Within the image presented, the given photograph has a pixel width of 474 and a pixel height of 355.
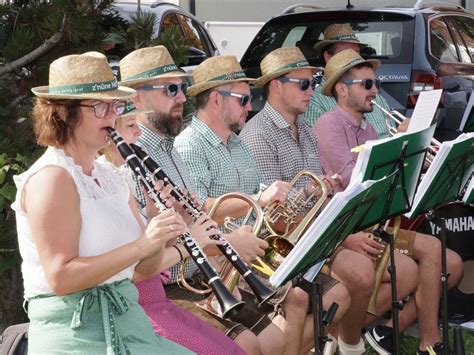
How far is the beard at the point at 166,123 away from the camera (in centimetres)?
461

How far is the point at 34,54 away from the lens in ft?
15.8

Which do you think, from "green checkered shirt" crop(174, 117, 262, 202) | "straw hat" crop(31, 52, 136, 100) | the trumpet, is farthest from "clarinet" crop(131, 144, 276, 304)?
the trumpet

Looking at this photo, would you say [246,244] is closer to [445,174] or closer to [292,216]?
[292,216]

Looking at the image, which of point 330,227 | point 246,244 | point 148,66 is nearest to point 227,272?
point 246,244

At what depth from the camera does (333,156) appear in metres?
5.88

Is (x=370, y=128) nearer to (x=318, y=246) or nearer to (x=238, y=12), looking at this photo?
(x=318, y=246)

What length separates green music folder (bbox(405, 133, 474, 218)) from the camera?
4465 millimetres

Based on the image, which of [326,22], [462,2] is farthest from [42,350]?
[462,2]

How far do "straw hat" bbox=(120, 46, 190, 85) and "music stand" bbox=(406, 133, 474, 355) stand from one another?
119 cm

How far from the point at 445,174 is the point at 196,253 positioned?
1.55m

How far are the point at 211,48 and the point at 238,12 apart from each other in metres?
6.26

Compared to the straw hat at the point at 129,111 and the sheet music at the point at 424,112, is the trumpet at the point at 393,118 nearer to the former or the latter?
the sheet music at the point at 424,112

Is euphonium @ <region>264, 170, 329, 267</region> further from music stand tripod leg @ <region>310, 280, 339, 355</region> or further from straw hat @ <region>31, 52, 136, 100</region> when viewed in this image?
straw hat @ <region>31, 52, 136, 100</region>

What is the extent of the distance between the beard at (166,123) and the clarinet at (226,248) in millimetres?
725
